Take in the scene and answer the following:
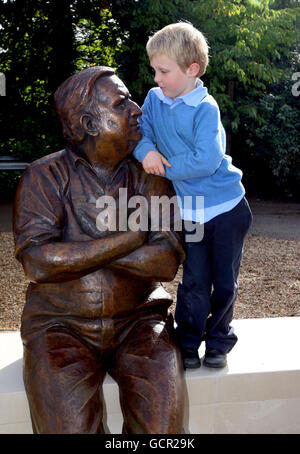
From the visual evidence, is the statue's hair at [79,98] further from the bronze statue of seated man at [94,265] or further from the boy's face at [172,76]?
the boy's face at [172,76]

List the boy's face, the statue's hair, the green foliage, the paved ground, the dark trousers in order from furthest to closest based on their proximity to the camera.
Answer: the green foliage
the paved ground
the dark trousers
the boy's face
the statue's hair

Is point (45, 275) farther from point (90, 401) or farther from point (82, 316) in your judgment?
point (90, 401)

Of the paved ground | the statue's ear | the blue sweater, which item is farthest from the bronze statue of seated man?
the paved ground

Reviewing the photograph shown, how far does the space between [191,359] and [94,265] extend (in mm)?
763

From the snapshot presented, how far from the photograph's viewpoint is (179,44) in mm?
2266

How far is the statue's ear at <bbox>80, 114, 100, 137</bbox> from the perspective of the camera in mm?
2242

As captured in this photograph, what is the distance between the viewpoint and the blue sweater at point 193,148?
233 cm

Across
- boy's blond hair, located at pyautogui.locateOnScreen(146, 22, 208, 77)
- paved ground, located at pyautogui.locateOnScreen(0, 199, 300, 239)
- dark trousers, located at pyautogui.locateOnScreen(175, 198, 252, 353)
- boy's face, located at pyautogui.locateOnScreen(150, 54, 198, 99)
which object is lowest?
paved ground, located at pyautogui.locateOnScreen(0, 199, 300, 239)

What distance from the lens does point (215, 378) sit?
252 centimetres

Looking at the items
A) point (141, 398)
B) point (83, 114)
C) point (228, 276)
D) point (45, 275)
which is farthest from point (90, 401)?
point (83, 114)

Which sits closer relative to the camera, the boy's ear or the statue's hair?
the statue's hair

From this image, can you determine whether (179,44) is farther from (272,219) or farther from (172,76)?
(272,219)

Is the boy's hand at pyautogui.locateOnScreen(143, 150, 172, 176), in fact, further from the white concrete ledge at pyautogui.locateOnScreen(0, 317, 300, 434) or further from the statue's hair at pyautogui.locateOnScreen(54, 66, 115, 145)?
the white concrete ledge at pyautogui.locateOnScreen(0, 317, 300, 434)

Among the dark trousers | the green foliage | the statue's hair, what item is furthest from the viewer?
the green foliage
